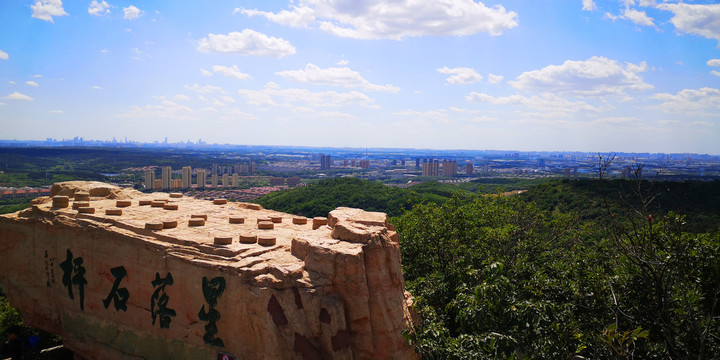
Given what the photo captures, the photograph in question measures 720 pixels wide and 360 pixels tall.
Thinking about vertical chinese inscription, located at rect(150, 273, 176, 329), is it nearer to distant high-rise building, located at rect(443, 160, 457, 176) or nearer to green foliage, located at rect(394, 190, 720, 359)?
green foliage, located at rect(394, 190, 720, 359)

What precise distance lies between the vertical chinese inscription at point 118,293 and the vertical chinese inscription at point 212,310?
292 cm

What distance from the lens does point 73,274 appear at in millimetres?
13344

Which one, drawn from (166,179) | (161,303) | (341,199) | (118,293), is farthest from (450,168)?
(161,303)

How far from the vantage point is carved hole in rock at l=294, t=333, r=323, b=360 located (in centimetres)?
1016

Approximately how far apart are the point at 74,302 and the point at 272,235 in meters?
6.44

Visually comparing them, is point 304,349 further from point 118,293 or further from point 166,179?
point 166,179

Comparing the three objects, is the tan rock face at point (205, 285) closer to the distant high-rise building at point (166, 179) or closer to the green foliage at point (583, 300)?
the green foliage at point (583, 300)

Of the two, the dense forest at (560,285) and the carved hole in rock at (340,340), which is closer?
the dense forest at (560,285)

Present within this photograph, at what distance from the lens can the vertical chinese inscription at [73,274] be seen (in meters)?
13.2

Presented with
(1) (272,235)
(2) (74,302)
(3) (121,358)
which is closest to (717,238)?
(1) (272,235)

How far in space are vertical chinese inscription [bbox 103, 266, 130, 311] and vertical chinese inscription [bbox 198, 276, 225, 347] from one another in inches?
115

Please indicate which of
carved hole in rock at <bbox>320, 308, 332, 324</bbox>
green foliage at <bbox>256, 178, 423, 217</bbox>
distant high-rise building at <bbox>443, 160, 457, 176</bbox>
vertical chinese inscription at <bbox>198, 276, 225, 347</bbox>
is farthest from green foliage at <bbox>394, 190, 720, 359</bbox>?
distant high-rise building at <bbox>443, 160, 457, 176</bbox>

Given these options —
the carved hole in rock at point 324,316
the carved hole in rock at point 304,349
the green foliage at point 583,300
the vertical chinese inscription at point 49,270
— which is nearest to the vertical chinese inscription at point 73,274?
the vertical chinese inscription at point 49,270

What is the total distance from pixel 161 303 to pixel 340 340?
5.03 m
